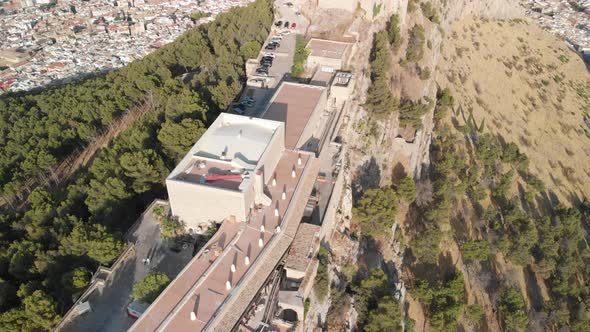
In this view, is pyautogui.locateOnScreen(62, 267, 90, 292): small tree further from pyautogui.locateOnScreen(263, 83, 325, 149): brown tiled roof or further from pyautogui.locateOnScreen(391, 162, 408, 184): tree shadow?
pyautogui.locateOnScreen(391, 162, 408, 184): tree shadow

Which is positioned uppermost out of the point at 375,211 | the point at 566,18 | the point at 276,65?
the point at 276,65

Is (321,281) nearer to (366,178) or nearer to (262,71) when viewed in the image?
(366,178)

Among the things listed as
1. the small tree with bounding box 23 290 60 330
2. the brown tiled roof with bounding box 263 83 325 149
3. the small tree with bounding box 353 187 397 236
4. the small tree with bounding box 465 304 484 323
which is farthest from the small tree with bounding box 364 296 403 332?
the small tree with bounding box 23 290 60 330

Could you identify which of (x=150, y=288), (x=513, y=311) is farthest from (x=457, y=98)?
(x=150, y=288)

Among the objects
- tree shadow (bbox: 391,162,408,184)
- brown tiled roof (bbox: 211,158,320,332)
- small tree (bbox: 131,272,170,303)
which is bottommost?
tree shadow (bbox: 391,162,408,184)

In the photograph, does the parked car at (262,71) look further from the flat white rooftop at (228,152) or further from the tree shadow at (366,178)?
the flat white rooftop at (228,152)

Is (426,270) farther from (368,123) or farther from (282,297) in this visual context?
(282,297)

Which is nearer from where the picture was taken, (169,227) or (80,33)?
(169,227)

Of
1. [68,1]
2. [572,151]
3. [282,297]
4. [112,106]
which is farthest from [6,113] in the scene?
[68,1]
